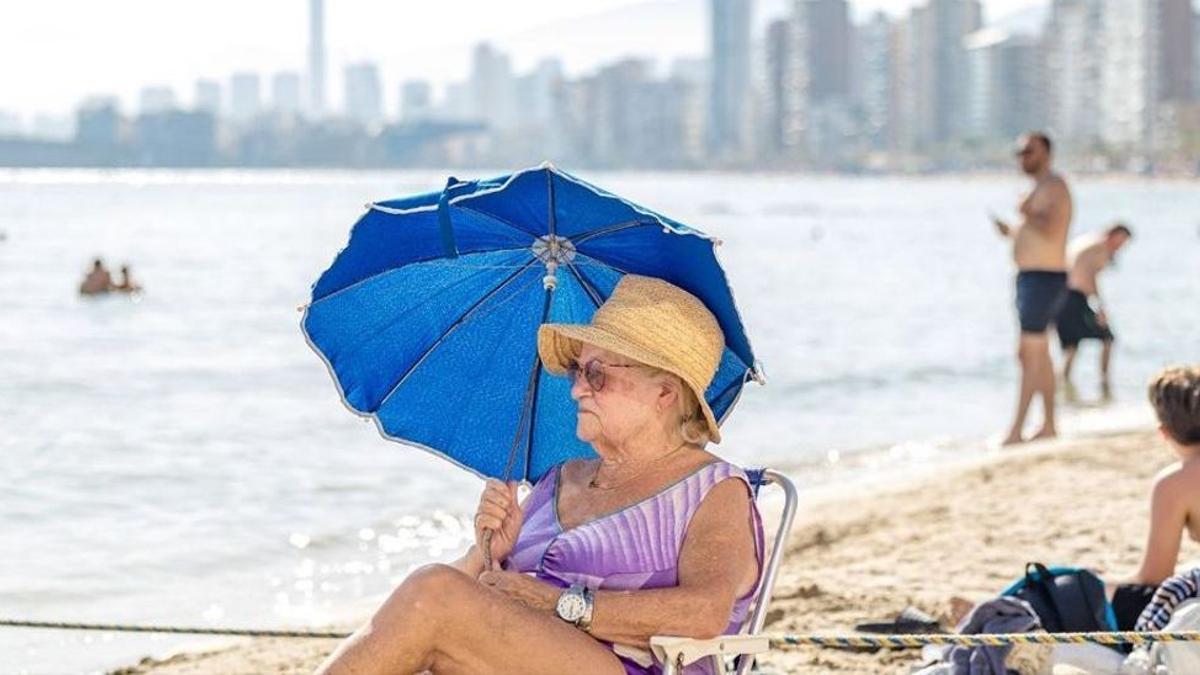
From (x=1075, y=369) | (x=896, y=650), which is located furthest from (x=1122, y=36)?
(x=896, y=650)

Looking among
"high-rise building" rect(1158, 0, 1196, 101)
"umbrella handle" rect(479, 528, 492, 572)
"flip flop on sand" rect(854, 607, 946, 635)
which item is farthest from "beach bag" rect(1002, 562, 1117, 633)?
"high-rise building" rect(1158, 0, 1196, 101)

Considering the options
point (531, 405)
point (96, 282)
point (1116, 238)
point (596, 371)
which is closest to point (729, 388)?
point (596, 371)

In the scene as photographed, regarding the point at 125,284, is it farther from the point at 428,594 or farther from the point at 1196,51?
the point at 1196,51

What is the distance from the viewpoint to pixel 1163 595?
13.8 ft

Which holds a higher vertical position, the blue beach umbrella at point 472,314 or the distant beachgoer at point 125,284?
the blue beach umbrella at point 472,314

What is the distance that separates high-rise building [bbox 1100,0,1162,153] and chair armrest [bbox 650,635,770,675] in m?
163

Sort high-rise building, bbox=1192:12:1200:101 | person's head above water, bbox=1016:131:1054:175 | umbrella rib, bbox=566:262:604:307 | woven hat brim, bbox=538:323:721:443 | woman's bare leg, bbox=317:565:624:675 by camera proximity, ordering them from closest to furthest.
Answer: woman's bare leg, bbox=317:565:624:675 → woven hat brim, bbox=538:323:721:443 → umbrella rib, bbox=566:262:604:307 → person's head above water, bbox=1016:131:1054:175 → high-rise building, bbox=1192:12:1200:101

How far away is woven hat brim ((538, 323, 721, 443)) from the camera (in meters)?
3.21

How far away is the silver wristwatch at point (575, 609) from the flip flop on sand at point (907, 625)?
2.31m

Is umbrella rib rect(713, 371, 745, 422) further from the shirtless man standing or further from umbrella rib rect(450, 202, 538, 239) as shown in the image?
the shirtless man standing

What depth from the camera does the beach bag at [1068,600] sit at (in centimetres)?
438

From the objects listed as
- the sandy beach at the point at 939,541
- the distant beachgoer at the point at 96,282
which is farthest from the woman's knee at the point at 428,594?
the distant beachgoer at the point at 96,282

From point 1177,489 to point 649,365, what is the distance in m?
1.72

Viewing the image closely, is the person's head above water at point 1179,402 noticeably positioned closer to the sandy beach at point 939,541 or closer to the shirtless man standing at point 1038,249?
the sandy beach at point 939,541
